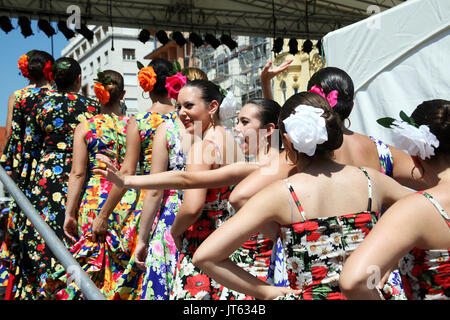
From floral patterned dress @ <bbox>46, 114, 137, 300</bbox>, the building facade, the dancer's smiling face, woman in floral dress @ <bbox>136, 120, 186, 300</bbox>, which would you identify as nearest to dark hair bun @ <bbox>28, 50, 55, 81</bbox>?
floral patterned dress @ <bbox>46, 114, 137, 300</bbox>

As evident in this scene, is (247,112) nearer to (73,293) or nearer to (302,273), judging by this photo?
(302,273)

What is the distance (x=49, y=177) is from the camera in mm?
4059

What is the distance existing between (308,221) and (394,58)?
2.23 metres

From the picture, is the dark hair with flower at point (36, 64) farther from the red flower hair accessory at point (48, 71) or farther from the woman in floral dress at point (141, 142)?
the woman in floral dress at point (141, 142)

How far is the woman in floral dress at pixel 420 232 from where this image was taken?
1514 millimetres

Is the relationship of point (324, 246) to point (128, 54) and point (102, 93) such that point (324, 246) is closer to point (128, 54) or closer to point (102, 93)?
point (102, 93)

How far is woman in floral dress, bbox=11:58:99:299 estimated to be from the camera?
404cm

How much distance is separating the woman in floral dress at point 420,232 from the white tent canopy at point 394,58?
153 cm

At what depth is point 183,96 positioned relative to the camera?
289cm

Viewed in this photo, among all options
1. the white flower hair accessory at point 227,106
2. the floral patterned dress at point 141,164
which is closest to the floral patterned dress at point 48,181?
the floral patterned dress at point 141,164

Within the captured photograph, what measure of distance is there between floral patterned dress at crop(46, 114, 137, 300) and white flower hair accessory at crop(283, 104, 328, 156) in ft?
7.21
